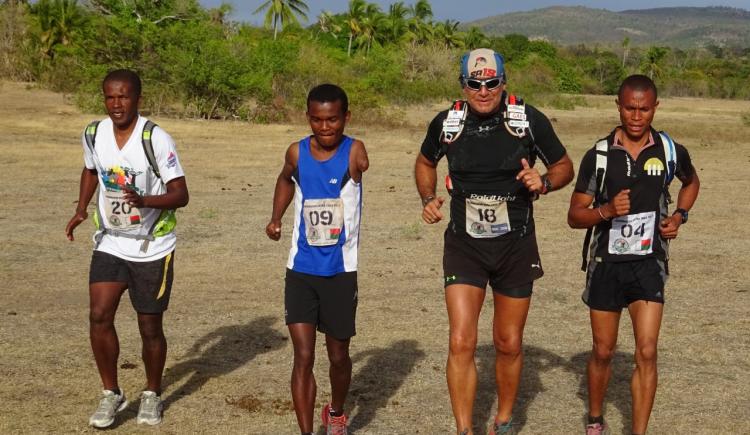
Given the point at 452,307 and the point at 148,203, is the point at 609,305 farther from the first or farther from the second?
the point at 148,203

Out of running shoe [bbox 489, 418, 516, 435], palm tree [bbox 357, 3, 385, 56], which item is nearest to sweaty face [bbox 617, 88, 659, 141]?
running shoe [bbox 489, 418, 516, 435]

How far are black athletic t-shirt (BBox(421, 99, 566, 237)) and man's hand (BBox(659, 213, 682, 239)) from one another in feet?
2.04

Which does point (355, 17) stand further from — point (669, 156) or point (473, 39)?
point (669, 156)

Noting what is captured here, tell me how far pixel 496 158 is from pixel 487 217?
0.30 metres

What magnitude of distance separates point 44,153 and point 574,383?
17.3m

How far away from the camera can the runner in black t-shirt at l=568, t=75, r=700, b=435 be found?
16.3 ft

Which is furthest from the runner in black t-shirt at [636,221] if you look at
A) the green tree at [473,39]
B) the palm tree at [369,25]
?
the green tree at [473,39]

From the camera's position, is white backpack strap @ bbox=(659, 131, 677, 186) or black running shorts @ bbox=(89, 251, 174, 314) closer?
white backpack strap @ bbox=(659, 131, 677, 186)

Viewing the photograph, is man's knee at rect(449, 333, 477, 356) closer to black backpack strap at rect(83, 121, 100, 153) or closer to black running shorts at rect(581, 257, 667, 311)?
black running shorts at rect(581, 257, 667, 311)

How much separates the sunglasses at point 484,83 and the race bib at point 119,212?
1948 mm

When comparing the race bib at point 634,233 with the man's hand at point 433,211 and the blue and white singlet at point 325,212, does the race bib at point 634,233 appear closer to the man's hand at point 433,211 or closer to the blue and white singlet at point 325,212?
the man's hand at point 433,211

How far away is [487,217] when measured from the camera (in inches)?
198

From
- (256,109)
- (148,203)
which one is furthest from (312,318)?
(256,109)

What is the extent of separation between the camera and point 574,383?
6699mm
